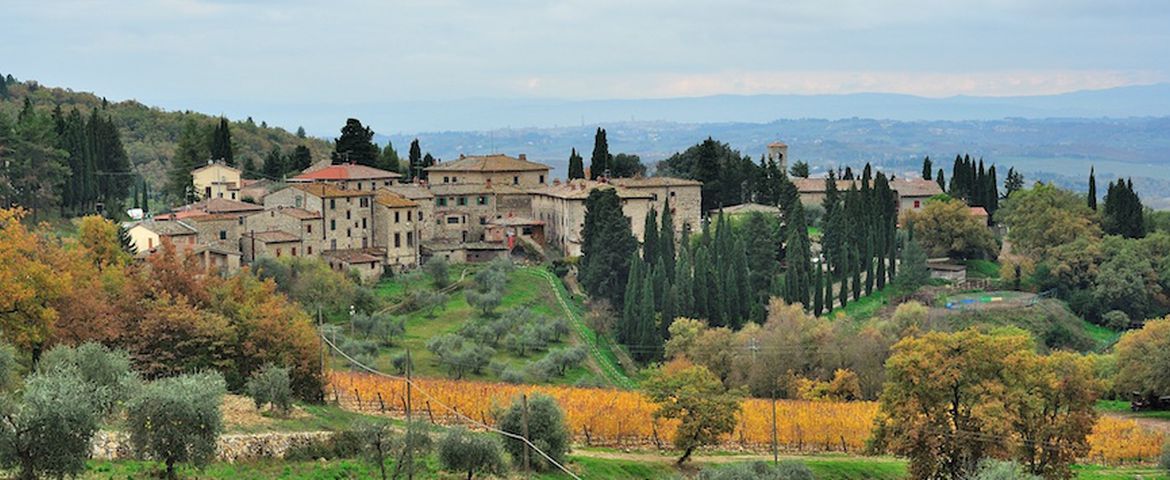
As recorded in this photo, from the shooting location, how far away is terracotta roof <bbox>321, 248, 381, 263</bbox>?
6406 centimetres

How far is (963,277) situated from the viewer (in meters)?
80.9

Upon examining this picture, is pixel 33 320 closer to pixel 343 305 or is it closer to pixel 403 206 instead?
pixel 343 305

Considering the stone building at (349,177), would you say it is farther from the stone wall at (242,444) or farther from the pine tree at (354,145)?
the stone wall at (242,444)

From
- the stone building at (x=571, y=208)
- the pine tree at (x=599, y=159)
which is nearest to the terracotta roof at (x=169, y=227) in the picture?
the stone building at (x=571, y=208)

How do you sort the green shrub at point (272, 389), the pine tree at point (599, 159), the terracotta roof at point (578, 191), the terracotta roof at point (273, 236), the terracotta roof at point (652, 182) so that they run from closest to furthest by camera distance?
the green shrub at point (272, 389)
the terracotta roof at point (273, 236)
the terracotta roof at point (578, 191)
the terracotta roof at point (652, 182)
the pine tree at point (599, 159)

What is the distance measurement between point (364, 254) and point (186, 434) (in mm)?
39606

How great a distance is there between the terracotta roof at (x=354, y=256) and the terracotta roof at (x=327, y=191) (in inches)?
104

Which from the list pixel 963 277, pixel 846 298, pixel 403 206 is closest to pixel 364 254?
pixel 403 206

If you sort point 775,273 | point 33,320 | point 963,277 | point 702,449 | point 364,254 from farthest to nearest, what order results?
point 963,277
point 775,273
point 364,254
point 702,449
point 33,320

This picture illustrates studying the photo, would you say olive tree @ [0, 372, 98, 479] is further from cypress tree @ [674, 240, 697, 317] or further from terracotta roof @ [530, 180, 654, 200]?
terracotta roof @ [530, 180, 654, 200]

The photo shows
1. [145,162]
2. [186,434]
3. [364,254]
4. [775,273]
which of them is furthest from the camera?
[145,162]

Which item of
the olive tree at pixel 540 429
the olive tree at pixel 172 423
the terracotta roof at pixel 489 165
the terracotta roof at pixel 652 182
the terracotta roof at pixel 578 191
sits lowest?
the olive tree at pixel 540 429

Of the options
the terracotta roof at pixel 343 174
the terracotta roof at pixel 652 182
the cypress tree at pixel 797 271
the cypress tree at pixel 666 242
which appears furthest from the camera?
the terracotta roof at pixel 652 182

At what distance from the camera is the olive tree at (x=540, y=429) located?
33.2 meters
